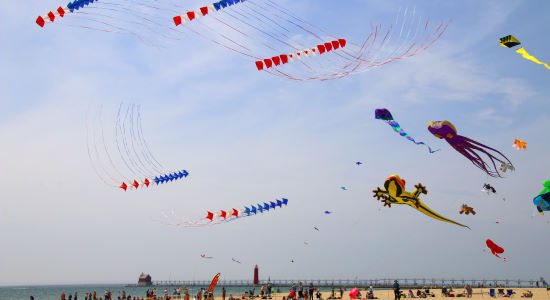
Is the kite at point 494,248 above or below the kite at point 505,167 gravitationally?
below

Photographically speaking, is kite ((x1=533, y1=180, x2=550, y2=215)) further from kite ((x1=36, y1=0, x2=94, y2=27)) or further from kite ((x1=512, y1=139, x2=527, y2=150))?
kite ((x1=36, y1=0, x2=94, y2=27))

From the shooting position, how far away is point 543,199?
2377 centimetres

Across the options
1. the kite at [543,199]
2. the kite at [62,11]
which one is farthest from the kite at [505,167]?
Answer: the kite at [62,11]

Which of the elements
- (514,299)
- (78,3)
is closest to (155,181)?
(78,3)

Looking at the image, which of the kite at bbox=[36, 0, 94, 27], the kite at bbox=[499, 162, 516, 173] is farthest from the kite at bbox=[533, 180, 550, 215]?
the kite at bbox=[36, 0, 94, 27]

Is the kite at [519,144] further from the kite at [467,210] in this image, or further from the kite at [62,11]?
the kite at [62,11]

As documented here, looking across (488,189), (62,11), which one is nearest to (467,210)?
(488,189)

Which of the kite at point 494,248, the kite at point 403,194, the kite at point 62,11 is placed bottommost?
the kite at point 494,248

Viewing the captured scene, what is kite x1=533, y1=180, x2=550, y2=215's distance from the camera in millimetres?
23641

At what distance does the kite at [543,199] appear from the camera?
77.6ft

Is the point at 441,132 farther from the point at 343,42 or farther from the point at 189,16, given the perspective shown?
the point at 189,16

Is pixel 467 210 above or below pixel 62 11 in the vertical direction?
below

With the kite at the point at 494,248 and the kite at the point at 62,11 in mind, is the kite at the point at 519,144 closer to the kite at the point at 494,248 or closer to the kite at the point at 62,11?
the kite at the point at 494,248

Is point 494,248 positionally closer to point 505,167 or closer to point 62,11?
point 505,167
